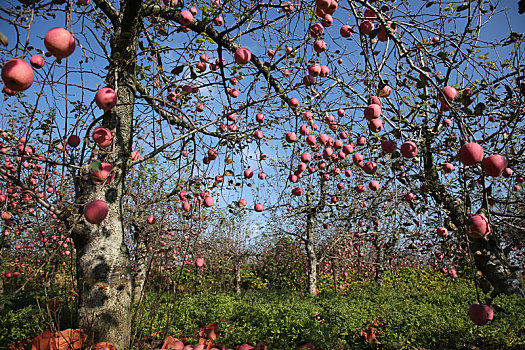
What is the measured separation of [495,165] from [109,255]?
256 centimetres

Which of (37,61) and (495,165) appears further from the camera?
(37,61)

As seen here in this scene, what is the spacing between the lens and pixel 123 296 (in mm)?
2178

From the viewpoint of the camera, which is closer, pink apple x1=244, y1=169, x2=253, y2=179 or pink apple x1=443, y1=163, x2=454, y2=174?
pink apple x1=443, y1=163, x2=454, y2=174

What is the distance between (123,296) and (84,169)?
1063 mm

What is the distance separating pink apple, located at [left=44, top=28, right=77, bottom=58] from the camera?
1099 millimetres

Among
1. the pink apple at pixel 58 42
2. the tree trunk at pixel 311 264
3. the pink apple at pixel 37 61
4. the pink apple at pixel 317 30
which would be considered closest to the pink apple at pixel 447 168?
the pink apple at pixel 317 30

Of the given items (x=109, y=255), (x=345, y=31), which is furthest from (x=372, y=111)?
(x=109, y=255)

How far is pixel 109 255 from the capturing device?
7.23 ft

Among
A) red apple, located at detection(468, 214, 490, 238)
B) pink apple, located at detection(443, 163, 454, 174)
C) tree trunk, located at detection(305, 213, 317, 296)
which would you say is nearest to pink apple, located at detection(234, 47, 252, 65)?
red apple, located at detection(468, 214, 490, 238)

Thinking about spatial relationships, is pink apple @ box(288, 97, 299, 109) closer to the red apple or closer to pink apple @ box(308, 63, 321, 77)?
pink apple @ box(308, 63, 321, 77)

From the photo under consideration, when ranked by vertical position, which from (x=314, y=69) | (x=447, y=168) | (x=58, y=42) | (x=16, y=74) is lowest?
(x=16, y=74)

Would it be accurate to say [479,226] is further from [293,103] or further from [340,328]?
[340,328]

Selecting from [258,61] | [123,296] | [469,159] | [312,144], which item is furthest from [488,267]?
[123,296]

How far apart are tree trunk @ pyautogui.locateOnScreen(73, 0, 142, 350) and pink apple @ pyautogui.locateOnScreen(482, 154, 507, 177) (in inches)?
83.0
